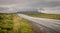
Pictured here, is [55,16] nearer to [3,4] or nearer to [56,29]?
[56,29]

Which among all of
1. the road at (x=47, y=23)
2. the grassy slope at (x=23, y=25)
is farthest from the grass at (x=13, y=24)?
the road at (x=47, y=23)

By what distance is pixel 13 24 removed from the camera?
2684mm

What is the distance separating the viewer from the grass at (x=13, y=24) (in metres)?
2.67

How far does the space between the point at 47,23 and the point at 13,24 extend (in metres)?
0.66

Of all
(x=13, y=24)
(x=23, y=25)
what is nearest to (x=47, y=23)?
(x=23, y=25)

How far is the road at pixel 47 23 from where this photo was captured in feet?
8.65

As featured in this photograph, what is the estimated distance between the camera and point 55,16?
2664mm

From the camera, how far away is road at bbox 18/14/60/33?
2.64 m

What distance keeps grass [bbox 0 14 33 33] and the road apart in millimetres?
105

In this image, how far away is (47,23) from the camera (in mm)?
2676

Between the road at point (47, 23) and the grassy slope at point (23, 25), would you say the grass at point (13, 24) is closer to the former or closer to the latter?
the grassy slope at point (23, 25)

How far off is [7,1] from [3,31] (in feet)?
1.92

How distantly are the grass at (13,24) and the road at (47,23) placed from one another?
10 centimetres

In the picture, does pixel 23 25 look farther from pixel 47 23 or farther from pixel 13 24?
pixel 47 23
